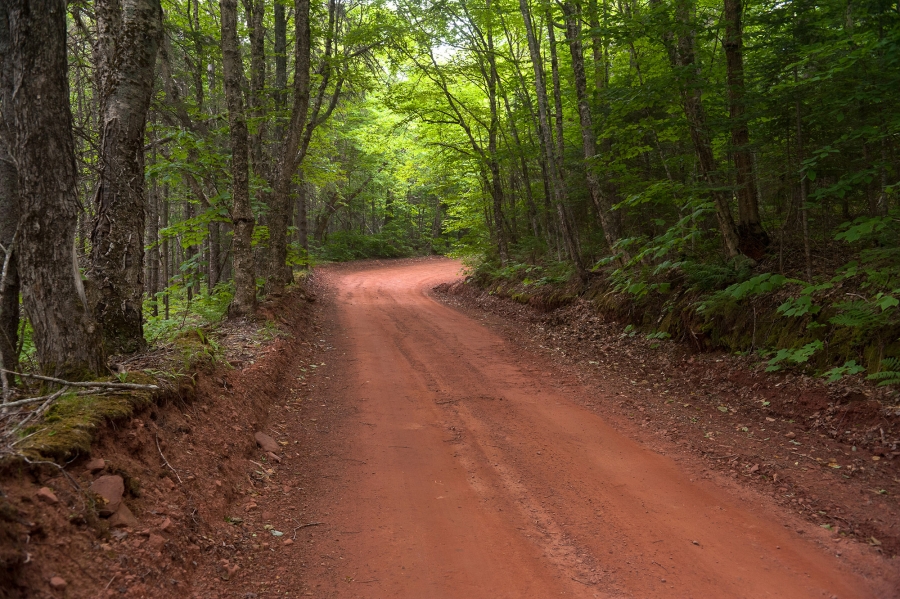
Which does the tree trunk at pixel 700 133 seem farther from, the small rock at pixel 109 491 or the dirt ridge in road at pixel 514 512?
the small rock at pixel 109 491

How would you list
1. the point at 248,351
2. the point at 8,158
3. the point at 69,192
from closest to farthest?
the point at 69,192 < the point at 8,158 < the point at 248,351

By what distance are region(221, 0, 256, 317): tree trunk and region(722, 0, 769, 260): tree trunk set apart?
28.1 feet

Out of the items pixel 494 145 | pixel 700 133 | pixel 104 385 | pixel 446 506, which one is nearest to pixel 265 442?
pixel 104 385

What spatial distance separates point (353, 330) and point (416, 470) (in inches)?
301

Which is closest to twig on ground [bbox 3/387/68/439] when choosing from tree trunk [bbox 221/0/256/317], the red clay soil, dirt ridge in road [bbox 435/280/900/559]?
the red clay soil

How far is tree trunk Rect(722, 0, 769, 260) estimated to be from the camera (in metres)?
8.16

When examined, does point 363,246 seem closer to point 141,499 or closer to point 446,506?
point 446,506

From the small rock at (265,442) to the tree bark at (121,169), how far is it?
1628 mm

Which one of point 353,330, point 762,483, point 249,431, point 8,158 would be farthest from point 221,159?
point 762,483

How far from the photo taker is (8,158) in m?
4.68

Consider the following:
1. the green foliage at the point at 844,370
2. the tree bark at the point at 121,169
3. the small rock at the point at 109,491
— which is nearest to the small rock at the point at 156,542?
the small rock at the point at 109,491

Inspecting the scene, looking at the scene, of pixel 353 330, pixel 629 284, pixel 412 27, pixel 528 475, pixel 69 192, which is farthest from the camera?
pixel 412 27

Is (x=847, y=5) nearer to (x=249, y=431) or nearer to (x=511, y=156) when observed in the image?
(x=249, y=431)

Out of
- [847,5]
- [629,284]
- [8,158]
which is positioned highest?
[847,5]
